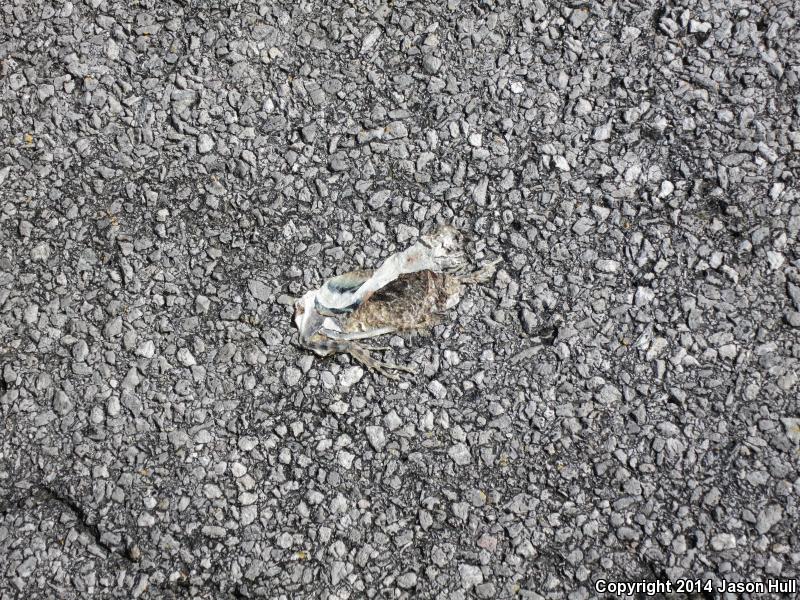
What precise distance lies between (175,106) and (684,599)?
2737mm

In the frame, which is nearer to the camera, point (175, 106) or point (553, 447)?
point (553, 447)

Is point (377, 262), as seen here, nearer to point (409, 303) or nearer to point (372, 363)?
point (409, 303)

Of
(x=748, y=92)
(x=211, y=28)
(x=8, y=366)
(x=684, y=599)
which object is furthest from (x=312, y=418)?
→ (x=748, y=92)

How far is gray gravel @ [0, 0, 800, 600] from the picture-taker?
273cm

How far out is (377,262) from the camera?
3102 millimetres

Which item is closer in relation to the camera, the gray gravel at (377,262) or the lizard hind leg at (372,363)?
the gray gravel at (377,262)

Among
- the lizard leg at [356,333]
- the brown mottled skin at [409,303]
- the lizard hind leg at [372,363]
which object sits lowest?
the lizard hind leg at [372,363]

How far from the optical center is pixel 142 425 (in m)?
2.91

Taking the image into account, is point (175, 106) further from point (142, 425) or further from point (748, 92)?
point (748, 92)

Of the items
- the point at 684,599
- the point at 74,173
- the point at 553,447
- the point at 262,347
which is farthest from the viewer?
the point at 74,173

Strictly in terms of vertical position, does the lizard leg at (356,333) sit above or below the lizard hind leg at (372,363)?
above

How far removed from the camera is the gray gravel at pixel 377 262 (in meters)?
2.73

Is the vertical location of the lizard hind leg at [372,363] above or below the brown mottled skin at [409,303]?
below

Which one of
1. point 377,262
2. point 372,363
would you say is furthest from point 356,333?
point 377,262
